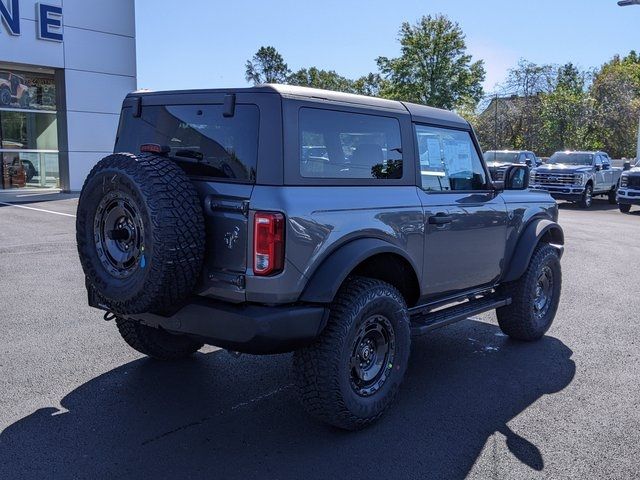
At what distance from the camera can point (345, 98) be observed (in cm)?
397

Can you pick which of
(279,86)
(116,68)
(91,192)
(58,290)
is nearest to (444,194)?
(279,86)

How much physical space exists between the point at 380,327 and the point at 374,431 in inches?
25.2

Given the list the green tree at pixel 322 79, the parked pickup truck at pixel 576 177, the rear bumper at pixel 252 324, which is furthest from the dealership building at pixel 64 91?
the green tree at pixel 322 79

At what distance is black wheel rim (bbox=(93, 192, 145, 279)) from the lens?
347 cm

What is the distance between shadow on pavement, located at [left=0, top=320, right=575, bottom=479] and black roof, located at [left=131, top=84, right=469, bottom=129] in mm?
1983

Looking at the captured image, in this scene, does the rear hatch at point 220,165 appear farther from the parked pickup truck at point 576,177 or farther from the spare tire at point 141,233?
the parked pickup truck at point 576,177

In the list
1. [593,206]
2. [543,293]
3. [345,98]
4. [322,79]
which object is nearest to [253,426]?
[345,98]

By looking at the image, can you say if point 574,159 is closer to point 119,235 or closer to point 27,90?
point 27,90

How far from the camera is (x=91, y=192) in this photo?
3.67 m

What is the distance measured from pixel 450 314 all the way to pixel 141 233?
2.46 m

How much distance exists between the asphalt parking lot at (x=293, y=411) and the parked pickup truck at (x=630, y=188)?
14.5 metres

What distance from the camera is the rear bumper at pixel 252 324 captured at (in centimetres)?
331

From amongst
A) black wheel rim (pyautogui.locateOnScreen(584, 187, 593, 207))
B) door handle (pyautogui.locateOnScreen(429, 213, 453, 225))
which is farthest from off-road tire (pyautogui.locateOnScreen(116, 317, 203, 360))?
black wheel rim (pyautogui.locateOnScreen(584, 187, 593, 207))

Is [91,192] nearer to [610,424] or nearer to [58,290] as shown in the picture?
[610,424]
